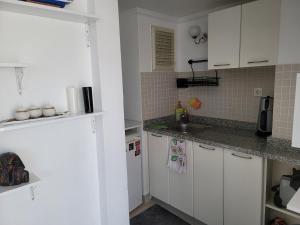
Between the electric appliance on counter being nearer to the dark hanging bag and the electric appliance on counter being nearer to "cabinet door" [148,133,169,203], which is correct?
"cabinet door" [148,133,169,203]

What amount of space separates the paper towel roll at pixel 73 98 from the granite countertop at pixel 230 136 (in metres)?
1.18

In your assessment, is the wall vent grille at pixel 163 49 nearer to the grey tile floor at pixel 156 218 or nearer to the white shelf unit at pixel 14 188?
the grey tile floor at pixel 156 218

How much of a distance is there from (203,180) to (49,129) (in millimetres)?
1470

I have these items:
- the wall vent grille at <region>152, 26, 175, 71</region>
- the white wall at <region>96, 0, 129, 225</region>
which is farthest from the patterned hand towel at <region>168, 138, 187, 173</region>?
the wall vent grille at <region>152, 26, 175, 71</region>

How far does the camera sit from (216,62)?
2.26 meters

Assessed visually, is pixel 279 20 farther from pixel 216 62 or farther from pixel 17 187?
pixel 17 187

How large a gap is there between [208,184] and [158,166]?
2.19 ft

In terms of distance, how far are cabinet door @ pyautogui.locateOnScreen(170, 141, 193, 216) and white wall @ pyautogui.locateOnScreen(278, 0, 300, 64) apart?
111 centimetres

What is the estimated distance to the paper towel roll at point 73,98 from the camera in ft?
4.69

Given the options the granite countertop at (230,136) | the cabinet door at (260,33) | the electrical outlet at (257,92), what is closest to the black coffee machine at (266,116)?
the granite countertop at (230,136)

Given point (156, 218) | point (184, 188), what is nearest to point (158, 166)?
point (184, 188)

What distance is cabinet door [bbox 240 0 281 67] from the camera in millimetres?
1837

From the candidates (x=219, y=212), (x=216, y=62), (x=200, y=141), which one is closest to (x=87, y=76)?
(x=200, y=141)

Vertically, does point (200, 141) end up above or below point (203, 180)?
above
